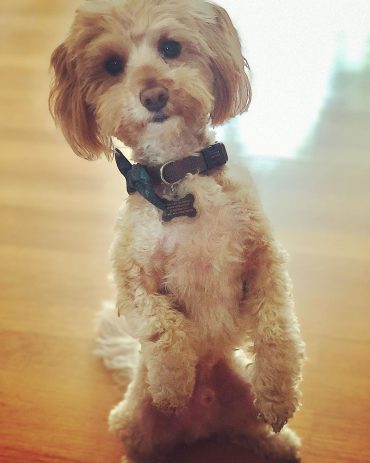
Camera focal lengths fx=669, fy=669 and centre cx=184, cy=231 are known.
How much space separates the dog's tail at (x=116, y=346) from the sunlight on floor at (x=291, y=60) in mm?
794

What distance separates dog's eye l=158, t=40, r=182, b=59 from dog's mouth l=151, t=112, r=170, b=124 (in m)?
0.11

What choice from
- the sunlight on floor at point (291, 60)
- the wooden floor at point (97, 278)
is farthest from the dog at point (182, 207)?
the sunlight on floor at point (291, 60)

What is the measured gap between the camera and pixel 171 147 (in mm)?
1040

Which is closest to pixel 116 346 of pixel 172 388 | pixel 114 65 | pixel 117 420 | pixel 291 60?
pixel 117 420

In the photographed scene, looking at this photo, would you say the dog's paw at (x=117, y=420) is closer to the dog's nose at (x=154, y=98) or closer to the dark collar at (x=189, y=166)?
the dark collar at (x=189, y=166)

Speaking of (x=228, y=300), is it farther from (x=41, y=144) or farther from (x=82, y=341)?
(x=41, y=144)

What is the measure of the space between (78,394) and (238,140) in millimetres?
984

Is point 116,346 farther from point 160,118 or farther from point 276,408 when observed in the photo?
point 160,118

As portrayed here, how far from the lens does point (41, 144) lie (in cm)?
218

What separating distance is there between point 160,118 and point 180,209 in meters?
0.14

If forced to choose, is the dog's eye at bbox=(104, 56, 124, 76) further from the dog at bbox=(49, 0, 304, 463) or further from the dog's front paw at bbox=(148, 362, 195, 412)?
the dog's front paw at bbox=(148, 362, 195, 412)

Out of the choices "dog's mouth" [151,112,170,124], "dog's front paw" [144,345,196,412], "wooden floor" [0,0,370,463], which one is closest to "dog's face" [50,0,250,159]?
"dog's mouth" [151,112,170,124]

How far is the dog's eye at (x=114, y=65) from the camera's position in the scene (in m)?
1.03

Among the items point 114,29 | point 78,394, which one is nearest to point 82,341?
point 78,394
